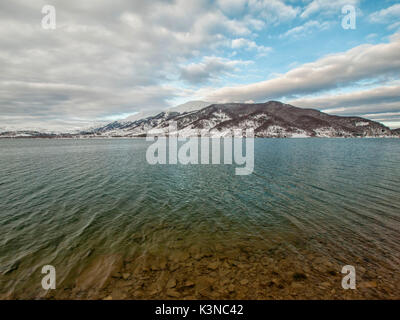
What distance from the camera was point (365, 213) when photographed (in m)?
20.4

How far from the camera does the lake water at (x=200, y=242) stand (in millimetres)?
10633

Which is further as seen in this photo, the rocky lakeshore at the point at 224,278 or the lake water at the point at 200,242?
the lake water at the point at 200,242

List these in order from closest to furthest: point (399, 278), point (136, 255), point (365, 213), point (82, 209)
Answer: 1. point (399, 278)
2. point (136, 255)
3. point (365, 213)
4. point (82, 209)

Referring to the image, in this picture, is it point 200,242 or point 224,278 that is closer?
point 224,278

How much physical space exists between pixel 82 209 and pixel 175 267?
15.6 m

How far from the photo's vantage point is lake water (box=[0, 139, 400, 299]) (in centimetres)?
1063

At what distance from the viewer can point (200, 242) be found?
15211 millimetres

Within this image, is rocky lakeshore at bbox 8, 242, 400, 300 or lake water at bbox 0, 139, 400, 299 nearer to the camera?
rocky lakeshore at bbox 8, 242, 400, 300

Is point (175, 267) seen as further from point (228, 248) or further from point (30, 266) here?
point (30, 266)

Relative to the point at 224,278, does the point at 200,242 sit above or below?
above

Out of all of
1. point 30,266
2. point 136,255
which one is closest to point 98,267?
point 136,255
